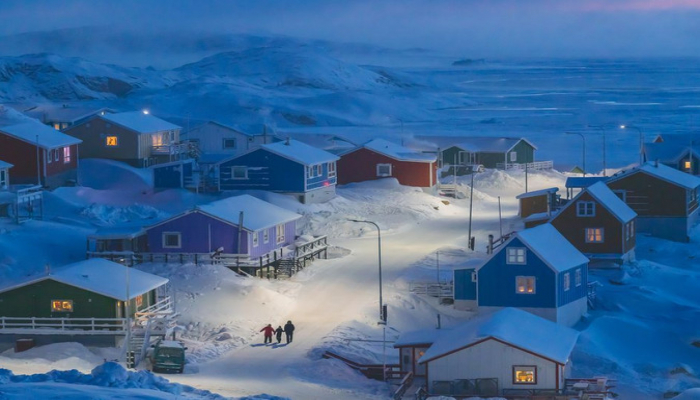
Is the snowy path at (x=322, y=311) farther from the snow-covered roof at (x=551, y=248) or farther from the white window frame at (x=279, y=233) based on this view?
the snow-covered roof at (x=551, y=248)

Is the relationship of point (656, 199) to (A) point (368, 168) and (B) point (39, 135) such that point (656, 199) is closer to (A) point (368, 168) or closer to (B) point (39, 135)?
(A) point (368, 168)

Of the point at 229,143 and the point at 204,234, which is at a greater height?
the point at 229,143

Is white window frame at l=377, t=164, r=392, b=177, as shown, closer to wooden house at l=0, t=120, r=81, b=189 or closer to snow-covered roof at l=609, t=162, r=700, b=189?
wooden house at l=0, t=120, r=81, b=189

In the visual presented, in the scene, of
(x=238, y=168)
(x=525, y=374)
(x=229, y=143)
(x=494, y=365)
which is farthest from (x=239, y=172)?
(x=525, y=374)

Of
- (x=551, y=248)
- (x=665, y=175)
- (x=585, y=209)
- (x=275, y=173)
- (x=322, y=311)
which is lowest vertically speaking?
(x=322, y=311)

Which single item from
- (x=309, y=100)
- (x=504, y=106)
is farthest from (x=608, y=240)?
(x=504, y=106)

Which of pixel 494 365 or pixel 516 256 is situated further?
pixel 516 256

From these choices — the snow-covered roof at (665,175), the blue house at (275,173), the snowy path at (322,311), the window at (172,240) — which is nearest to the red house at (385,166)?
the blue house at (275,173)
